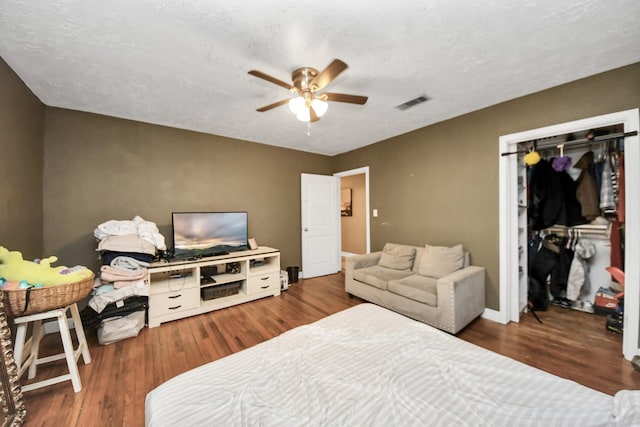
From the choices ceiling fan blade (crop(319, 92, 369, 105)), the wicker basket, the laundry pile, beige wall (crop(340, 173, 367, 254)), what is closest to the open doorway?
beige wall (crop(340, 173, 367, 254))

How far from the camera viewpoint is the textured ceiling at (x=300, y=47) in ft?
4.49

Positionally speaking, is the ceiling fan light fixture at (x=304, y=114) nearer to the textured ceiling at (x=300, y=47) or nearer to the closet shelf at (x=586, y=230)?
the textured ceiling at (x=300, y=47)

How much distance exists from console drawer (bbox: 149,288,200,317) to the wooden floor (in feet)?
0.53

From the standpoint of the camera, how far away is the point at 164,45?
1650 millimetres

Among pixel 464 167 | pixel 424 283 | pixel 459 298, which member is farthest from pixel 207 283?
pixel 464 167

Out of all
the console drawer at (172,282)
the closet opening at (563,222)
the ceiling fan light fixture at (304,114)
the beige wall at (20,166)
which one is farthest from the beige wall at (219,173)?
the ceiling fan light fixture at (304,114)

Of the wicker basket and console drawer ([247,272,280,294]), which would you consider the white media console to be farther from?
the wicker basket

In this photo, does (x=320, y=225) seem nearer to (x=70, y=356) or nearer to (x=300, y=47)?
(x=300, y=47)

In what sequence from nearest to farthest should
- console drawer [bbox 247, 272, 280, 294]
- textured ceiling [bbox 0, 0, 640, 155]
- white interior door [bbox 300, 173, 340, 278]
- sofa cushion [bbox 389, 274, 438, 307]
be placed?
textured ceiling [bbox 0, 0, 640, 155] → sofa cushion [bbox 389, 274, 438, 307] → console drawer [bbox 247, 272, 280, 294] → white interior door [bbox 300, 173, 340, 278]

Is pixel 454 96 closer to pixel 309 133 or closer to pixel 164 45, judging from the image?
pixel 309 133

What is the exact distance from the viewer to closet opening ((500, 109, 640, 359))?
96.8 inches

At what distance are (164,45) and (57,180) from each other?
87.6 inches

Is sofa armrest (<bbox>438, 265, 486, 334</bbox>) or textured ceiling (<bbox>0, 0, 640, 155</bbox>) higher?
textured ceiling (<bbox>0, 0, 640, 155</bbox>)

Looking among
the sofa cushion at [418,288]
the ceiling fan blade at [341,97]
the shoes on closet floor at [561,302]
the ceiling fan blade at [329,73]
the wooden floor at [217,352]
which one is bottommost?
the wooden floor at [217,352]
